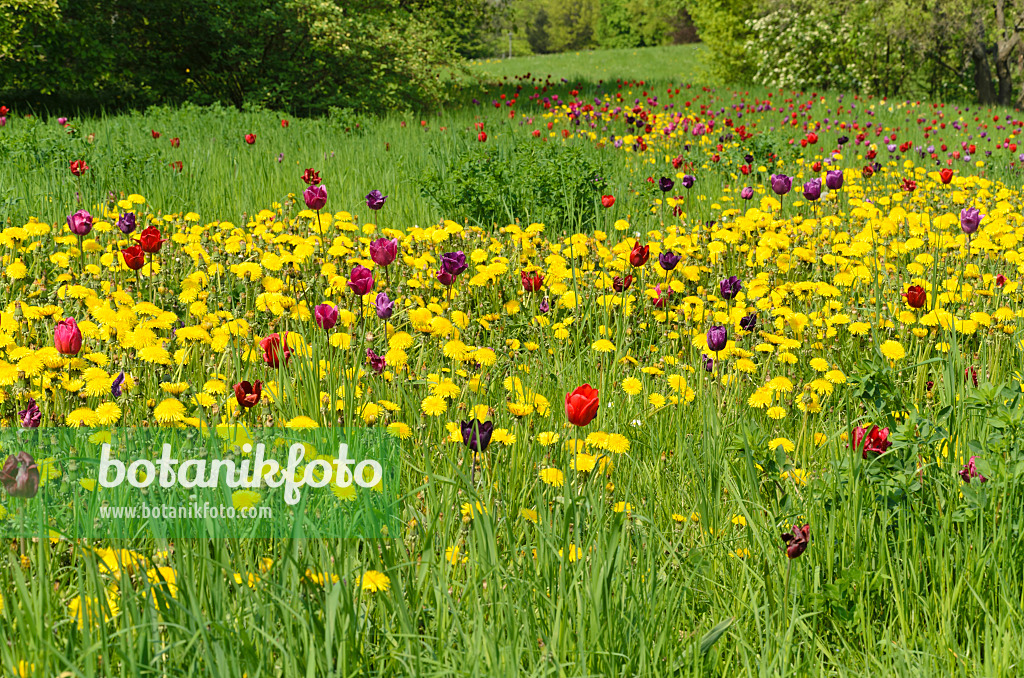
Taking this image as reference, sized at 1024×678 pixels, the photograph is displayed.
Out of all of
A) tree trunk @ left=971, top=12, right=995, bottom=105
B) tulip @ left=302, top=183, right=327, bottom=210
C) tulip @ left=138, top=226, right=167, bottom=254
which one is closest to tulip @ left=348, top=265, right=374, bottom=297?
tulip @ left=302, top=183, right=327, bottom=210

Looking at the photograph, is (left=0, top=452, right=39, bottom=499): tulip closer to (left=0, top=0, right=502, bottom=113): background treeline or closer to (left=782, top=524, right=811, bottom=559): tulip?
(left=782, top=524, right=811, bottom=559): tulip

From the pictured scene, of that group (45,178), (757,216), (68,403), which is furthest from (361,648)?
(45,178)

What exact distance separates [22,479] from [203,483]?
1.29 feet

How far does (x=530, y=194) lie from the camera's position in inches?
219

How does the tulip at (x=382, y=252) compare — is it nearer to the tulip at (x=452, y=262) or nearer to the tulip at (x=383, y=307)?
the tulip at (x=452, y=262)

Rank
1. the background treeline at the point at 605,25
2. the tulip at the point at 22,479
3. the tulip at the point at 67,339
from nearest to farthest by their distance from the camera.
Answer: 1. the tulip at the point at 22,479
2. the tulip at the point at 67,339
3. the background treeline at the point at 605,25

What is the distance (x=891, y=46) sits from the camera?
69.9 feet

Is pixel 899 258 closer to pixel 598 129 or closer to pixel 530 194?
pixel 530 194

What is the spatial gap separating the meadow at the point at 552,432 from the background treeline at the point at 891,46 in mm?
17124

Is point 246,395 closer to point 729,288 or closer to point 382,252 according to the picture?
point 382,252

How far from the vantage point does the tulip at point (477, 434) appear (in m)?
1.76

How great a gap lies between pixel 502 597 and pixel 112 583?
0.79 meters

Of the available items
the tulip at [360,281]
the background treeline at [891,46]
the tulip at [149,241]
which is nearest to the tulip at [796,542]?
the tulip at [360,281]

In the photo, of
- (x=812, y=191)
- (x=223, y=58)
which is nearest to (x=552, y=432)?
(x=812, y=191)
